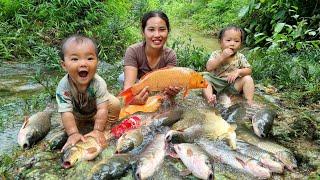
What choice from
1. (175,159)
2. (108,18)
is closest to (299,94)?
(175,159)

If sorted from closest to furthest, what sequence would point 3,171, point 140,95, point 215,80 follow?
point 3,171
point 140,95
point 215,80

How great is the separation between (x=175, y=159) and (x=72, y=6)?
572 centimetres

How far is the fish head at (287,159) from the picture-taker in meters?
3.54

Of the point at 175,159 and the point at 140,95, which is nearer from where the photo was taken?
the point at 175,159

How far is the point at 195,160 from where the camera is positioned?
3357mm

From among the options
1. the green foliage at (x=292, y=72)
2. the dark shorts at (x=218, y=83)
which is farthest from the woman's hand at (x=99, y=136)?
the green foliage at (x=292, y=72)

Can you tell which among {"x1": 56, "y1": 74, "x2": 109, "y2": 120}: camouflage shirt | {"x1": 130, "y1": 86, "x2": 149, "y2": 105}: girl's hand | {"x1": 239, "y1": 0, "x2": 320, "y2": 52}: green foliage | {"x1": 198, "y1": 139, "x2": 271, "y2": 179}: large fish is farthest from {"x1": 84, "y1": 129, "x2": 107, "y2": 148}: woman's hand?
{"x1": 239, "y1": 0, "x2": 320, "y2": 52}: green foliage

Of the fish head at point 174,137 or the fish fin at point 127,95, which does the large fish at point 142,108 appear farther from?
the fish head at point 174,137

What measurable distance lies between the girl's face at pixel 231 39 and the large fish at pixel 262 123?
1.10 m

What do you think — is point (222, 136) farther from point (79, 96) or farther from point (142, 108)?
point (79, 96)

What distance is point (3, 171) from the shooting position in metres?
3.51

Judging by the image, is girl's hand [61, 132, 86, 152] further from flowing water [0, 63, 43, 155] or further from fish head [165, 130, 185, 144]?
fish head [165, 130, 185, 144]

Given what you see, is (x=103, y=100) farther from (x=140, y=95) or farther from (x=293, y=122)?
(x=293, y=122)

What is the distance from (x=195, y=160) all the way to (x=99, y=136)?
39.4 inches
